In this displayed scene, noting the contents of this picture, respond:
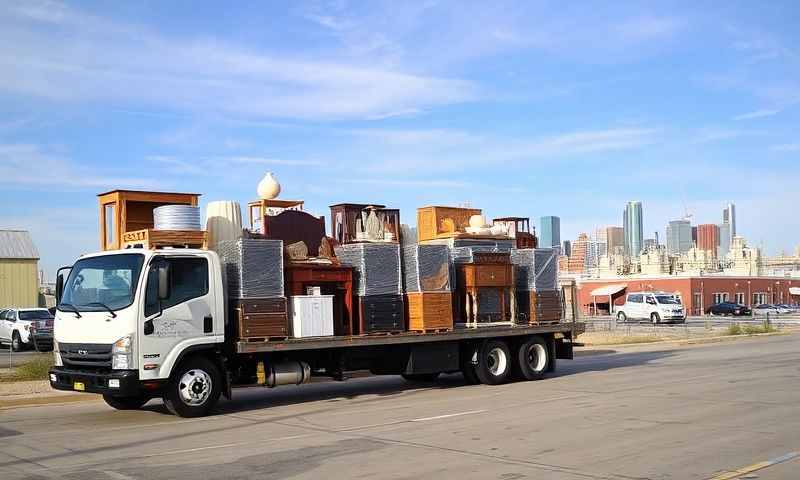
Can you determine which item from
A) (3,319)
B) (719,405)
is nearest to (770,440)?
(719,405)

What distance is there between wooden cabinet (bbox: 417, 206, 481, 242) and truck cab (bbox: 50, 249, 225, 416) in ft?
20.3

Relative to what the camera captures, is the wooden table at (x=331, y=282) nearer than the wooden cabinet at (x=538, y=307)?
Yes

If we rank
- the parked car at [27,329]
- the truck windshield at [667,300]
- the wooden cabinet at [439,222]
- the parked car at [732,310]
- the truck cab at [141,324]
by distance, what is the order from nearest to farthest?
the truck cab at [141,324] → the wooden cabinet at [439,222] → the parked car at [27,329] → the truck windshield at [667,300] → the parked car at [732,310]

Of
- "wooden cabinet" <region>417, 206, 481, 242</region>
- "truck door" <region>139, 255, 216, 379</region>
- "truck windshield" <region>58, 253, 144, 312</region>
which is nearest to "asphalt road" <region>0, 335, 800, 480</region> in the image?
"truck door" <region>139, 255, 216, 379</region>

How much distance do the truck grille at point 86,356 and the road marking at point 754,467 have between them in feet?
29.7

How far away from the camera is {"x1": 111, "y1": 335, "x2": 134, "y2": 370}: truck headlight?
13.0 m

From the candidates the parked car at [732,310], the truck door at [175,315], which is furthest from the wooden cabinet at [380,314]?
the parked car at [732,310]

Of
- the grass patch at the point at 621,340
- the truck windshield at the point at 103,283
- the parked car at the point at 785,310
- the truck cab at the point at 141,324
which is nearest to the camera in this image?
the truck cab at the point at 141,324

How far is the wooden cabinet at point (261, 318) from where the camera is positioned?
14375 millimetres

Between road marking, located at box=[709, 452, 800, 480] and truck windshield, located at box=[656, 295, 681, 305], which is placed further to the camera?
truck windshield, located at box=[656, 295, 681, 305]

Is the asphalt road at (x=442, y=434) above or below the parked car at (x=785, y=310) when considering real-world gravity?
above

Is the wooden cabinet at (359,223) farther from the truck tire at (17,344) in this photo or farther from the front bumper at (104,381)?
the truck tire at (17,344)

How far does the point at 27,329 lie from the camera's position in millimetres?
34219

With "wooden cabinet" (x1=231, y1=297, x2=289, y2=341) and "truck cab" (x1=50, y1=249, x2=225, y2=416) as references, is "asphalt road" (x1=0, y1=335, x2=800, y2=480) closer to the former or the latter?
"truck cab" (x1=50, y1=249, x2=225, y2=416)
